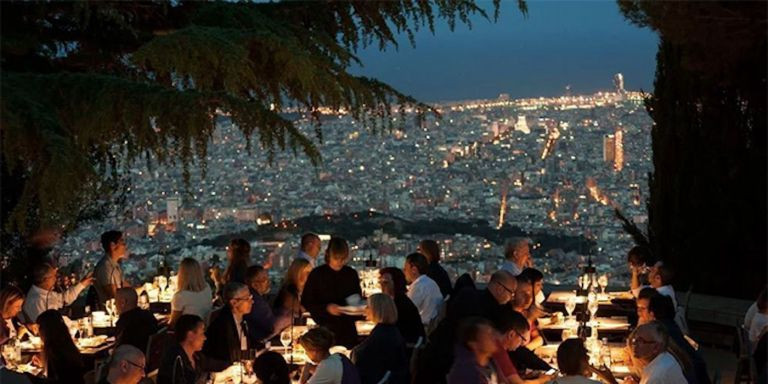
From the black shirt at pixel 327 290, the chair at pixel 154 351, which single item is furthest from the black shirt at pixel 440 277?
the chair at pixel 154 351

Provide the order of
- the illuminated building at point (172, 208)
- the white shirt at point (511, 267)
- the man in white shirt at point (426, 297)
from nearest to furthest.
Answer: the man in white shirt at point (426, 297) → the white shirt at point (511, 267) → the illuminated building at point (172, 208)

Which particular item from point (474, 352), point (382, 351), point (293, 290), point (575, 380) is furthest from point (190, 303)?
point (575, 380)

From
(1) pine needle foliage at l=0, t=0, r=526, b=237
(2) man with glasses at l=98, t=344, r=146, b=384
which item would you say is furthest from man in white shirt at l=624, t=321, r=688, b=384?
(2) man with glasses at l=98, t=344, r=146, b=384

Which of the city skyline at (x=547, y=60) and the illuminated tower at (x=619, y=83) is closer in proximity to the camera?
the city skyline at (x=547, y=60)

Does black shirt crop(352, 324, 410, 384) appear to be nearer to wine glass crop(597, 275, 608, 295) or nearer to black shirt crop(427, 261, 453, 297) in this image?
black shirt crop(427, 261, 453, 297)

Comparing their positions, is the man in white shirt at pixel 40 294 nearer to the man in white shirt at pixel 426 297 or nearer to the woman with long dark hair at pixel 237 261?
the woman with long dark hair at pixel 237 261

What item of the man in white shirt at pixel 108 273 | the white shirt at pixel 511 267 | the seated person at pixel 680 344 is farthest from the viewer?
the white shirt at pixel 511 267

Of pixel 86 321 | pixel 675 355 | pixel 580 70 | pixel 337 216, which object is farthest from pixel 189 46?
pixel 580 70
